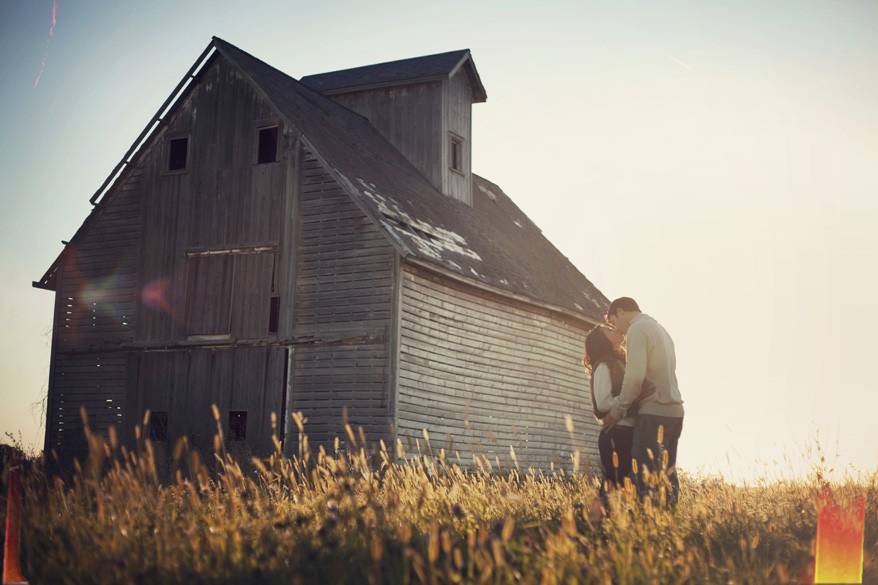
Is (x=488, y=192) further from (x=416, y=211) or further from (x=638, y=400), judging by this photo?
(x=638, y=400)

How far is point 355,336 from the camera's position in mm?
15914

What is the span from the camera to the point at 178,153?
18.5 metres

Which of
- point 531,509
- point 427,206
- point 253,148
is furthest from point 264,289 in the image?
point 531,509

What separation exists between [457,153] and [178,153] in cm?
714

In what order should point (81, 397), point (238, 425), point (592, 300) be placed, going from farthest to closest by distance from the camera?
1. point (592, 300)
2. point (81, 397)
3. point (238, 425)

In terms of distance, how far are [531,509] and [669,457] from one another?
127cm

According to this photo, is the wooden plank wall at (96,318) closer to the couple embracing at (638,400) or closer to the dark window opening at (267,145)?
the dark window opening at (267,145)

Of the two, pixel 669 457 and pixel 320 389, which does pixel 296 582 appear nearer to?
pixel 669 457

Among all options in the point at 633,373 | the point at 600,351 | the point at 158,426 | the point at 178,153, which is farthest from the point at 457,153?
the point at 633,373

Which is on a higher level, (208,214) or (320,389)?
(208,214)

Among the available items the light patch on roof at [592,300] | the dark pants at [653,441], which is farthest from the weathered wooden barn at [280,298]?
the dark pants at [653,441]

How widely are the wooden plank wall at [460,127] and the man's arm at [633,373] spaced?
14.3 meters

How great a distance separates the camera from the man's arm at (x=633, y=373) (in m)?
8.14

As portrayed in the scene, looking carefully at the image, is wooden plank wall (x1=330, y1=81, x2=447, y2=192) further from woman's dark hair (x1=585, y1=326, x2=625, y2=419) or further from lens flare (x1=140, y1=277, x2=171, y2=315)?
woman's dark hair (x1=585, y1=326, x2=625, y2=419)
